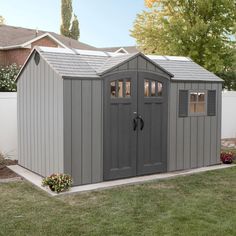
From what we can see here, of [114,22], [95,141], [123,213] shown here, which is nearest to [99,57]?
[95,141]

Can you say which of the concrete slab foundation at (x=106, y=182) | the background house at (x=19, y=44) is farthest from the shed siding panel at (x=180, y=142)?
the background house at (x=19, y=44)

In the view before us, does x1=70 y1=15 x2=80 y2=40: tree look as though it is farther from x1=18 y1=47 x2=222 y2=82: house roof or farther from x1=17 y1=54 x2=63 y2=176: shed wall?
x1=18 y1=47 x2=222 y2=82: house roof

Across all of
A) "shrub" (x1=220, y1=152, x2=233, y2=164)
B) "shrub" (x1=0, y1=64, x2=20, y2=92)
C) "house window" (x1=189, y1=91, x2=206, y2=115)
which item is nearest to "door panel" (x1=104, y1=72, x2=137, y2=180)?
Result: "house window" (x1=189, y1=91, x2=206, y2=115)

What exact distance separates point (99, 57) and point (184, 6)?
10.7 m

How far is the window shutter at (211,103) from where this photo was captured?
8.24 m

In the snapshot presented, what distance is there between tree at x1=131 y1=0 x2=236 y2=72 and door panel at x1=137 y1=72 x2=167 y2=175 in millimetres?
9504

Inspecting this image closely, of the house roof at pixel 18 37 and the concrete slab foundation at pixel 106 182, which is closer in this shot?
the concrete slab foundation at pixel 106 182

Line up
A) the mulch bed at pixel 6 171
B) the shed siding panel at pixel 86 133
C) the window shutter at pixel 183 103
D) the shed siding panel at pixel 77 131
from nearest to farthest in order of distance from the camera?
the shed siding panel at pixel 77 131
the shed siding panel at pixel 86 133
the mulch bed at pixel 6 171
the window shutter at pixel 183 103

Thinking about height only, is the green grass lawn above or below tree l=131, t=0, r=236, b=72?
below

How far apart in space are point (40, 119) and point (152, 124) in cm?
217

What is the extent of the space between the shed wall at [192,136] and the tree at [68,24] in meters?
30.8

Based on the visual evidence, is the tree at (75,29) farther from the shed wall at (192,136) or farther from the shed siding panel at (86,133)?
the shed siding panel at (86,133)

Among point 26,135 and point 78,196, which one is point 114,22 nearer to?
point 26,135

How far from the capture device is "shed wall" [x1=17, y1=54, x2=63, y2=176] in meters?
6.54
